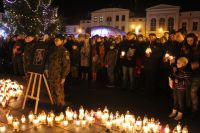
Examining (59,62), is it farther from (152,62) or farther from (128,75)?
(128,75)

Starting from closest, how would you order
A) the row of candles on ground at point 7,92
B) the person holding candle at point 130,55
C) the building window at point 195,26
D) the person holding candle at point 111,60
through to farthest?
the row of candles on ground at point 7,92, the person holding candle at point 130,55, the person holding candle at point 111,60, the building window at point 195,26

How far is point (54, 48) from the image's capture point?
24.0 feet

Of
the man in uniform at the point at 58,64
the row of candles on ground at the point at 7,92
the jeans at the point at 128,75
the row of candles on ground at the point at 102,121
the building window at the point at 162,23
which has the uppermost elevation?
the building window at the point at 162,23

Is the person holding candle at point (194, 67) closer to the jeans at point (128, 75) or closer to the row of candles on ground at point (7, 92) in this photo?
the jeans at point (128, 75)

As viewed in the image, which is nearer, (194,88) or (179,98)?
(179,98)

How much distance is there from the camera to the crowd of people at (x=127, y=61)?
7.22 m

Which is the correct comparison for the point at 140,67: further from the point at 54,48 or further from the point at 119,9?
the point at 119,9

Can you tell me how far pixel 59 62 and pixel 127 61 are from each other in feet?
12.0

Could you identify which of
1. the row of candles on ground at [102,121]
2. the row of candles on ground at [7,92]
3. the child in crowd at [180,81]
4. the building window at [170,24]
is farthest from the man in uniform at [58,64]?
the building window at [170,24]

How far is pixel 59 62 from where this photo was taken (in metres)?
7.28

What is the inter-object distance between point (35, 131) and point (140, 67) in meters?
5.59

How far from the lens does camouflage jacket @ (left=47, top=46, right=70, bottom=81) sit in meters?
7.26

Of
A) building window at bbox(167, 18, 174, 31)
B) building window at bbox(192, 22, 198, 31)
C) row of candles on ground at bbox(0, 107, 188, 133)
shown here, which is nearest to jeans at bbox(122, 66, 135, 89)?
row of candles on ground at bbox(0, 107, 188, 133)

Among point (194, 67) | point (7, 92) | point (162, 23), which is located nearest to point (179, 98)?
point (194, 67)
